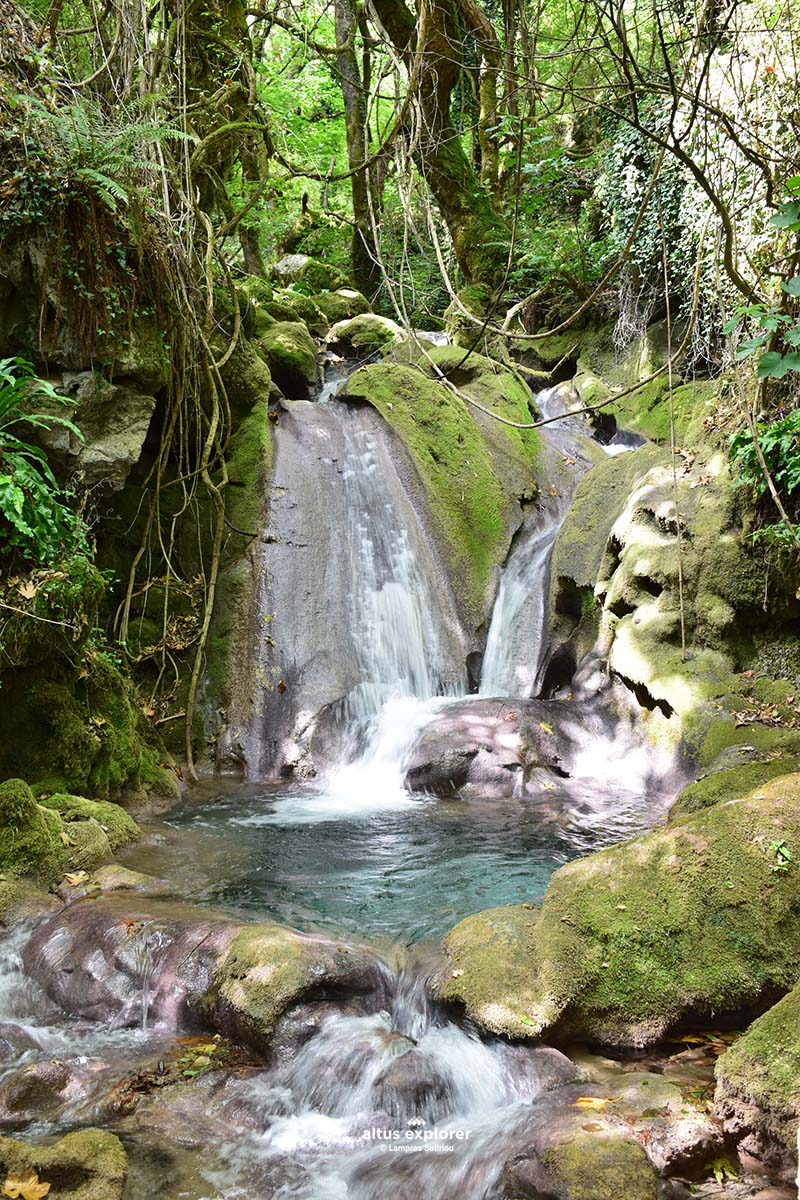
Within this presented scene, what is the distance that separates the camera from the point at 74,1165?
2484 millimetres

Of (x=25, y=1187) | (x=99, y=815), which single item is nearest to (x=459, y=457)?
(x=99, y=815)

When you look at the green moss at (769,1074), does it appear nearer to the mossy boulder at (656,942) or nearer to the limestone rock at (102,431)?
the mossy boulder at (656,942)

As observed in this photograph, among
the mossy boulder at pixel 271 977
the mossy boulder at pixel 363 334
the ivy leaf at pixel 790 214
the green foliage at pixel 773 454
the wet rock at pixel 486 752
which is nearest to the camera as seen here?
the ivy leaf at pixel 790 214

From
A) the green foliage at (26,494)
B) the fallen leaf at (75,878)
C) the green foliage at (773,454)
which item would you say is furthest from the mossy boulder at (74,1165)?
the green foliage at (773,454)

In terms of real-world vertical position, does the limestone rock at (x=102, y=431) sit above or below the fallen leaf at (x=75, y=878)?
above

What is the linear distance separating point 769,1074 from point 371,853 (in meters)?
3.10

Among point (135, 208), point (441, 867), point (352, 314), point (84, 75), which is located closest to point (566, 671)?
point (441, 867)

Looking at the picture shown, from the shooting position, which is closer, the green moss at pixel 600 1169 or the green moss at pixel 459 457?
the green moss at pixel 600 1169

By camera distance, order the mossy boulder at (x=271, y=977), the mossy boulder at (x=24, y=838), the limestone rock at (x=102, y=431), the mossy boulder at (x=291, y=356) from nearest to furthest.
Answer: the mossy boulder at (x=271, y=977)
the mossy boulder at (x=24, y=838)
the limestone rock at (x=102, y=431)
the mossy boulder at (x=291, y=356)

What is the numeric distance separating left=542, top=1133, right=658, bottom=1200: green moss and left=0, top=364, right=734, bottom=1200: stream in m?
0.23

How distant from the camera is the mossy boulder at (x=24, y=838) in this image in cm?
439

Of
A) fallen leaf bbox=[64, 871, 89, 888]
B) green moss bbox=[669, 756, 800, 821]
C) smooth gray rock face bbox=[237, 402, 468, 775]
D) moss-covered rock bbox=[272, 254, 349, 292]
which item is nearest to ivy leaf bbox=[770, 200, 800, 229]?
green moss bbox=[669, 756, 800, 821]

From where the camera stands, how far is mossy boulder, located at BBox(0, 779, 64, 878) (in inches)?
173

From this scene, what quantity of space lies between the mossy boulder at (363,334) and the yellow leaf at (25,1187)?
12245 millimetres
